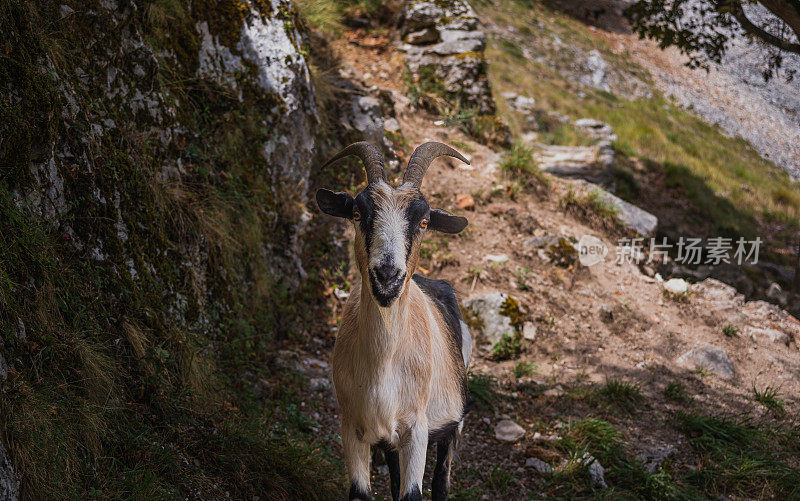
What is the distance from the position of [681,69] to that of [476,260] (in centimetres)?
1962

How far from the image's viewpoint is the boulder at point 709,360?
266 inches

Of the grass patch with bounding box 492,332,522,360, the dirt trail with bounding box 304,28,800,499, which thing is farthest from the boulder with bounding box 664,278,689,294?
the grass patch with bounding box 492,332,522,360

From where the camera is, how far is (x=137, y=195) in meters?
4.09

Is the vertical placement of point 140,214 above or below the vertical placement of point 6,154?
below

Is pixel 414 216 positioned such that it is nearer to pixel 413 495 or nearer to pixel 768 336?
pixel 413 495

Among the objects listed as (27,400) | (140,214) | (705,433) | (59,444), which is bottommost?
(705,433)

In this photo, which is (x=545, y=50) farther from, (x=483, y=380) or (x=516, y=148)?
(x=483, y=380)

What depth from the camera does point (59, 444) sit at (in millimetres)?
2795

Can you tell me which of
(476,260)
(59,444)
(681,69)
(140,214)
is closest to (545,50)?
(681,69)

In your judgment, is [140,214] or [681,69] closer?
[140,214]

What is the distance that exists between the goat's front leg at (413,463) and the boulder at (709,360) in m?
4.91

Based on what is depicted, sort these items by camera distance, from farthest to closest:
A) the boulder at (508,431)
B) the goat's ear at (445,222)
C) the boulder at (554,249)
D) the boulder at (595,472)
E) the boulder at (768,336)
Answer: the boulder at (554,249)
the boulder at (768,336)
the boulder at (508,431)
the boulder at (595,472)
the goat's ear at (445,222)

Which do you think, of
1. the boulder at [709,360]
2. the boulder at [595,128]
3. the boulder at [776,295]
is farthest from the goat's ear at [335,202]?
the boulder at [595,128]

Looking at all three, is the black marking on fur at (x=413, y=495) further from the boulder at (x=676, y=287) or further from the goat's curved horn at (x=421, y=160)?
the boulder at (x=676, y=287)
